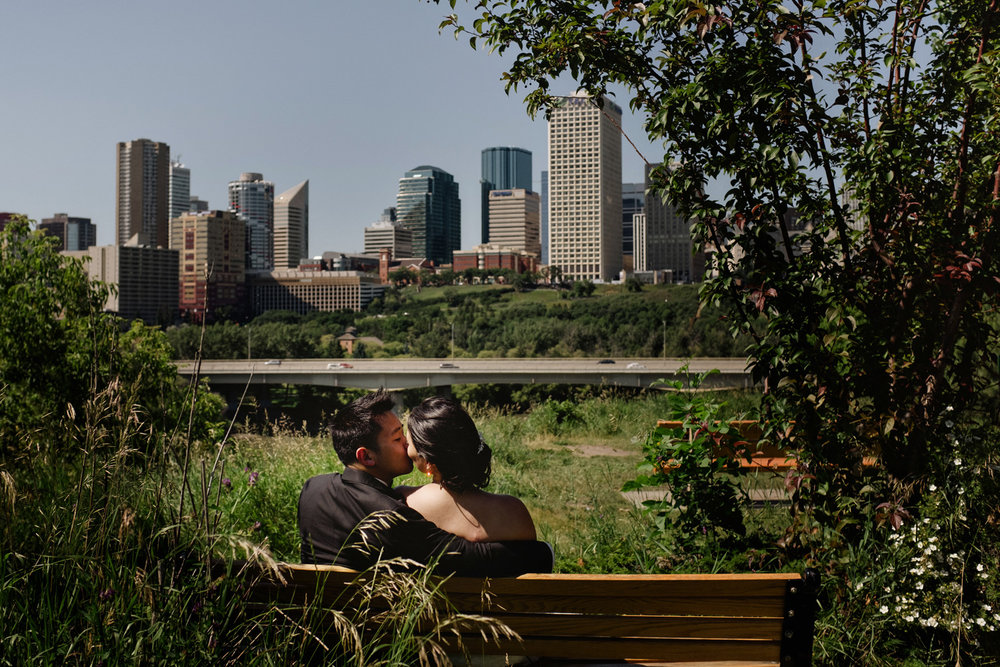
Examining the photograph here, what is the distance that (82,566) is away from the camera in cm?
213

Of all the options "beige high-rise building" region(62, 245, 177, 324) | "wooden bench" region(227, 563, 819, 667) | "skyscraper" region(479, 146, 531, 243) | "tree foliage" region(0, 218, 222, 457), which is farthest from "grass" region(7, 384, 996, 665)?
"beige high-rise building" region(62, 245, 177, 324)

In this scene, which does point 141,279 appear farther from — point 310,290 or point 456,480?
point 456,480

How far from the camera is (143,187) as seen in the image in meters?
12.0

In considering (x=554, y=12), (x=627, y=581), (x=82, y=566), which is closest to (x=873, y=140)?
(x=554, y=12)

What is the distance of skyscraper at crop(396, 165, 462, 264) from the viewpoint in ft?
15.1

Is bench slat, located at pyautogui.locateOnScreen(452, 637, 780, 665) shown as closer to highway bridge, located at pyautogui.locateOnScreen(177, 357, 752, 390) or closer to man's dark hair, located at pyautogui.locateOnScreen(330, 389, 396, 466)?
man's dark hair, located at pyautogui.locateOnScreen(330, 389, 396, 466)

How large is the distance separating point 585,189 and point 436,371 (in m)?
1.73

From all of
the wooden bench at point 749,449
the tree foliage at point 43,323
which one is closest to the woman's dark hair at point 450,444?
the wooden bench at point 749,449

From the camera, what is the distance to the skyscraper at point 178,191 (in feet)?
30.0

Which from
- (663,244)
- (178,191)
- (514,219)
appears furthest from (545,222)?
(178,191)

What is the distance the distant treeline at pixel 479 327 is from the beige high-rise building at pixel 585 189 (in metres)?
0.52

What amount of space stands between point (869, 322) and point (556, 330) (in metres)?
3.64

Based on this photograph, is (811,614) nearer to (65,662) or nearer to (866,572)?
(866,572)

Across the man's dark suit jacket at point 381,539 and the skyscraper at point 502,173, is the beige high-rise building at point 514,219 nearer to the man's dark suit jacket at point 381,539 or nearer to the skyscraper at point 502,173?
the skyscraper at point 502,173
